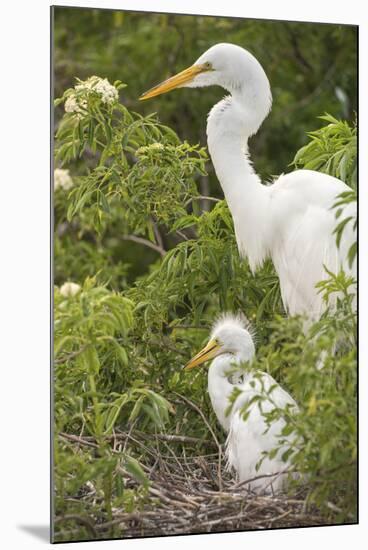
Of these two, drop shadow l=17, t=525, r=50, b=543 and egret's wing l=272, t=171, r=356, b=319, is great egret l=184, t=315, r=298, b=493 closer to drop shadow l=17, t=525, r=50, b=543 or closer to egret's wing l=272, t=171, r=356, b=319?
egret's wing l=272, t=171, r=356, b=319

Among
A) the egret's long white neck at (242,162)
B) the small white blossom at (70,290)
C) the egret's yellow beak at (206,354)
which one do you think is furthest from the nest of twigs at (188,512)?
the egret's long white neck at (242,162)

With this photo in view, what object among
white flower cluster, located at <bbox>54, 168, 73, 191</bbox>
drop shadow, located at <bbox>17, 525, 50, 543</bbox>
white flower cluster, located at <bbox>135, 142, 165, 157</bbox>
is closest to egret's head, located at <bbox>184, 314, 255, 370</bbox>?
white flower cluster, located at <bbox>135, 142, 165, 157</bbox>

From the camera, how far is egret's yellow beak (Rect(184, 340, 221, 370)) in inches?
148

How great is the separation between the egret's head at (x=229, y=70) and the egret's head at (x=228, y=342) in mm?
635

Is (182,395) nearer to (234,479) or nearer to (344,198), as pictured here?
(234,479)

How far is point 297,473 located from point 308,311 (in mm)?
497

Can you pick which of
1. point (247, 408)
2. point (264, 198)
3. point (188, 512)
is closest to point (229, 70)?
point (264, 198)

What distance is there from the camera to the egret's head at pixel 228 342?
369 cm

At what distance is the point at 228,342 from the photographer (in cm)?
372

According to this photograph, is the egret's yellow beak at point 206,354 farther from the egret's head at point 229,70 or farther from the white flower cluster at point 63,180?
the white flower cluster at point 63,180

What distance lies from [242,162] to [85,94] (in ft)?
1.56

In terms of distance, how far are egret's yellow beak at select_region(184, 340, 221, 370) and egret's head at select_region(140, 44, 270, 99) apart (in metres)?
0.69

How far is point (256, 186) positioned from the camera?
391 centimetres

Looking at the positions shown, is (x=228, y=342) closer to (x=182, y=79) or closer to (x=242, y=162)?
(x=242, y=162)
